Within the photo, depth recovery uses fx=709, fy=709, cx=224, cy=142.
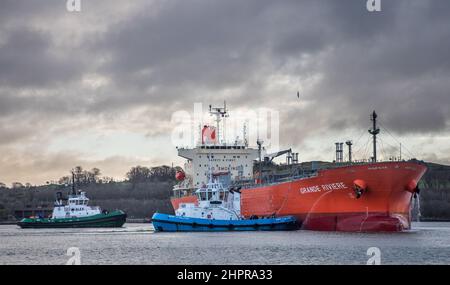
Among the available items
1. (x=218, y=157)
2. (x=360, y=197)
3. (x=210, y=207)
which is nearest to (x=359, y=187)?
(x=360, y=197)

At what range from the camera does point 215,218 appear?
55.2 m

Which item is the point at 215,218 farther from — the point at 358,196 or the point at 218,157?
the point at 218,157

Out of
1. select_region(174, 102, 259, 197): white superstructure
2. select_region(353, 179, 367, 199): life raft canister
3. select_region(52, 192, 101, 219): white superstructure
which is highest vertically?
select_region(174, 102, 259, 197): white superstructure

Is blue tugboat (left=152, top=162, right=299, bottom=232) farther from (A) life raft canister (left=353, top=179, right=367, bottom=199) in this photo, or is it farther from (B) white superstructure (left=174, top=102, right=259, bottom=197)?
(B) white superstructure (left=174, top=102, right=259, bottom=197)

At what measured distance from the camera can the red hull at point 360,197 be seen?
1791 inches

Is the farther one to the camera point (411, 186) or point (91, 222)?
point (91, 222)

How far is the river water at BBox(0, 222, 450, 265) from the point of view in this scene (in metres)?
33.4

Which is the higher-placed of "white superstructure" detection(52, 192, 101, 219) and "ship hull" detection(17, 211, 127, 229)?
"white superstructure" detection(52, 192, 101, 219)

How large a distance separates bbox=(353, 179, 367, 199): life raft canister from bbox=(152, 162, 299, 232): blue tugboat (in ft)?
27.6

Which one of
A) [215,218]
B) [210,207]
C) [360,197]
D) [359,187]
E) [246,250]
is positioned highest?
[359,187]

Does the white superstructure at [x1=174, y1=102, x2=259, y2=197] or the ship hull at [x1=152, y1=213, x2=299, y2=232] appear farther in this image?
the white superstructure at [x1=174, y1=102, x2=259, y2=197]

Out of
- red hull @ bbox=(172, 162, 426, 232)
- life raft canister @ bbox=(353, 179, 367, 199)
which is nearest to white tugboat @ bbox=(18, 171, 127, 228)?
red hull @ bbox=(172, 162, 426, 232)

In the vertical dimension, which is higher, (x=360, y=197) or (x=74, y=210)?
(x=360, y=197)

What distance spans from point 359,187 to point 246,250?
11.3m
